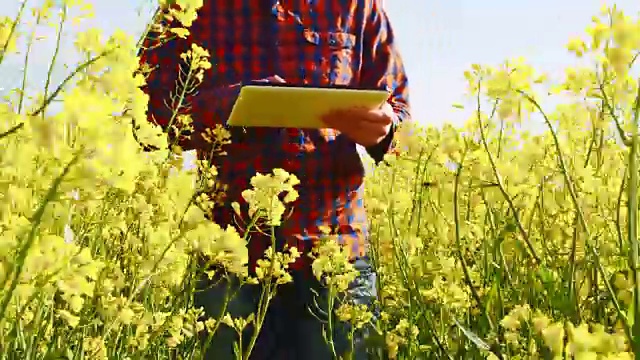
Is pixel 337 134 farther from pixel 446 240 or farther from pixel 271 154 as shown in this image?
pixel 446 240

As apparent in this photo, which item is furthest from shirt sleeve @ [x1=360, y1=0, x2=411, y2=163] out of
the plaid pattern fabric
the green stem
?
the green stem

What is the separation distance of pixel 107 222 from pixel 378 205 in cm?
59

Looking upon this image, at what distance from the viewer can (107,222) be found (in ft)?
3.78

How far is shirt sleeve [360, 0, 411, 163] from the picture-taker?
6.12 feet

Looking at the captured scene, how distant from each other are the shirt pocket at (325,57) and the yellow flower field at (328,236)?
28cm

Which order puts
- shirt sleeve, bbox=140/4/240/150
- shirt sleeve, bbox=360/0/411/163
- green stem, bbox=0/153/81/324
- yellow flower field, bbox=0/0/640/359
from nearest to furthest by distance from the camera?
green stem, bbox=0/153/81/324, yellow flower field, bbox=0/0/640/359, shirt sleeve, bbox=140/4/240/150, shirt sleeve, bbox=360/0/411/163

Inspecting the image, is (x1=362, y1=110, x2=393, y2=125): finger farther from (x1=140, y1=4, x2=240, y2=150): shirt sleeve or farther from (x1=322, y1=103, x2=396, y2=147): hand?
(x1=140, y1=4, x2=240, y2=150): shirt sleeve

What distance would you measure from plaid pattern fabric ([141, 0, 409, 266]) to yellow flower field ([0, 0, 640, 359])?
0.12 metres

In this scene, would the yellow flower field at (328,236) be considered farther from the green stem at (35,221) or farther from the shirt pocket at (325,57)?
the shirt pocket at (325,57)

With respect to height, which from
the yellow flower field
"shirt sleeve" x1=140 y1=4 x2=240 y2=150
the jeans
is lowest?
the jeans

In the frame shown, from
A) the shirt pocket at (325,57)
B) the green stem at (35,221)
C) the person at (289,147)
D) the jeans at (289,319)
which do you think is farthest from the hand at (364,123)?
the green stem at (35,221)

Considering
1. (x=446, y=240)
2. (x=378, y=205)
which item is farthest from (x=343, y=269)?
(x=446, y=240)

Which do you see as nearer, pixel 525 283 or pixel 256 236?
pixel 525 283

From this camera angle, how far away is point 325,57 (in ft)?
5.83
